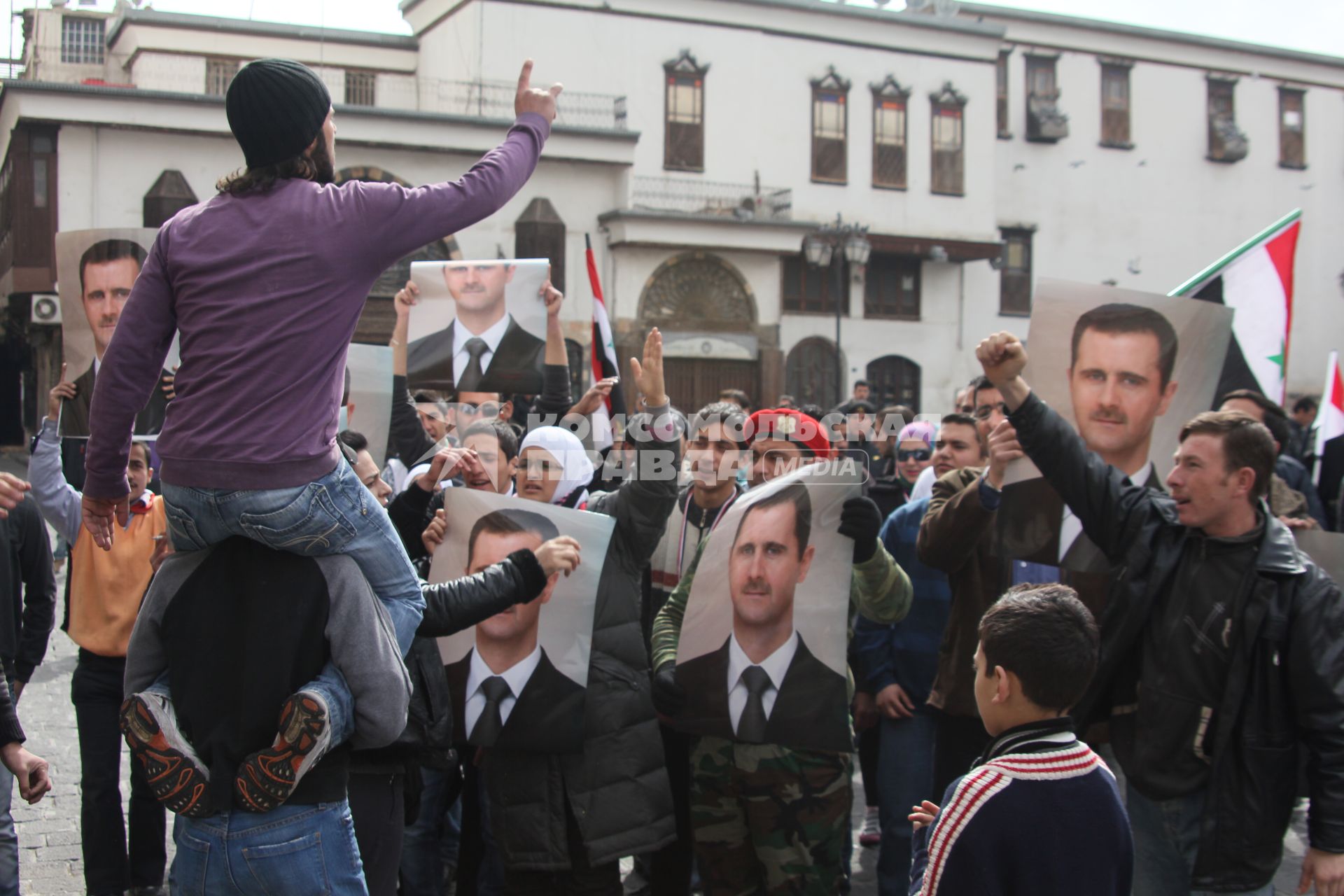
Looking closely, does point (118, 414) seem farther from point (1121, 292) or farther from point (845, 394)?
point (845, 394)

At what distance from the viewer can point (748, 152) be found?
92.2 feet

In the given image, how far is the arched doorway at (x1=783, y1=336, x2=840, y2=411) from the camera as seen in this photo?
28.4m

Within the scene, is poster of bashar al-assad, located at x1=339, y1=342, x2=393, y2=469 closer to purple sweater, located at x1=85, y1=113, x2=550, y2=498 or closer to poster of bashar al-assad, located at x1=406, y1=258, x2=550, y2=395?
poster of bashar al-assad, located at x1=406, y1=258, x2=550, y2=395

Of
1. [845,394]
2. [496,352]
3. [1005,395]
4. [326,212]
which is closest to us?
[326,212]

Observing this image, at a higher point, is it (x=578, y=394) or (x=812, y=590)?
(x=578, y=394)

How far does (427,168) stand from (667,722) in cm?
2181

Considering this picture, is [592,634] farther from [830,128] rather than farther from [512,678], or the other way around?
[830,128]

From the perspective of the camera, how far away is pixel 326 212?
7.75 ft

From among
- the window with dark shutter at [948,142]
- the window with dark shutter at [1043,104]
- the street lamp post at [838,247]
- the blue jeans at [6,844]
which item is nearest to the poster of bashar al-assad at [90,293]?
the blue jeans at [6,844]

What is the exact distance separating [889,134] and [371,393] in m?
25.2

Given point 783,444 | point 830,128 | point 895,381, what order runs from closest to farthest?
point 783,444 < point 830,128 < point 895,381

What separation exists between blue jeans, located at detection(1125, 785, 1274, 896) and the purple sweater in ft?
8.89

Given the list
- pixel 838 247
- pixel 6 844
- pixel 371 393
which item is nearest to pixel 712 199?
pixel 838 247

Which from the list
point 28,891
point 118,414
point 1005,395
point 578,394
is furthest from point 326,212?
→ point 578,394
